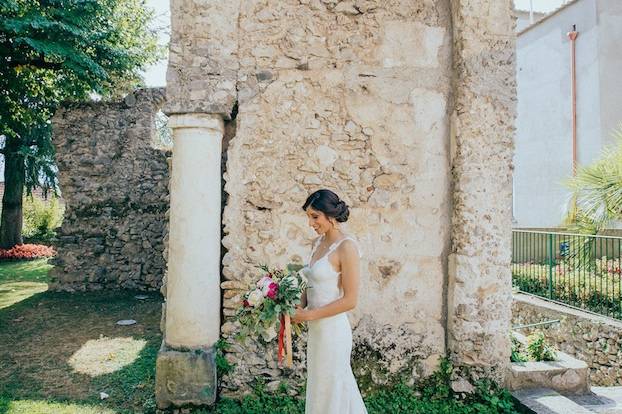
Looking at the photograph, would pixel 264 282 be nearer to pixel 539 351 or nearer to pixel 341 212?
pixel 341 212

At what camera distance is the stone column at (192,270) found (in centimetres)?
397

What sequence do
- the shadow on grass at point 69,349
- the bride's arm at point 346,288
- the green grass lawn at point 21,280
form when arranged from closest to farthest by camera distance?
the bride's arm at point 346,288, the shadow on grass at point 69,349, the green grass lawn at point 21,280

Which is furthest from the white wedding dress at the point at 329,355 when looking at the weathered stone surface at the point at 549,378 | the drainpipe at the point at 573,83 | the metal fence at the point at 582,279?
the drainpipe at the point at 573,83

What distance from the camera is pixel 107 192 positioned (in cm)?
1054

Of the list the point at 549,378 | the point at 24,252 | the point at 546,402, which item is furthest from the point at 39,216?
the point at 546,402

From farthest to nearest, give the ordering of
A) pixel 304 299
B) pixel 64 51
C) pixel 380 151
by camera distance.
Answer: pixel 64 51
pixel 380 151
pixel 304 299

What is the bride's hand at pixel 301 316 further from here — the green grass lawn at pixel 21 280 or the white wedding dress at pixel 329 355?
the green grass lawn at pixel 21 280

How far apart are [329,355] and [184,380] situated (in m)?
1.58

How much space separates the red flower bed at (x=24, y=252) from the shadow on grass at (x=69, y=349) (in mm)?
7251

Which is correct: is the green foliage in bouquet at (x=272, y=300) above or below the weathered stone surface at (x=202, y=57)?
below

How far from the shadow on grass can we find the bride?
1929 mm

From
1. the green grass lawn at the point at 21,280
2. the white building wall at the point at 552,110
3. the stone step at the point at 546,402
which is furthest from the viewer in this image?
the white building wall at the point at 552,110

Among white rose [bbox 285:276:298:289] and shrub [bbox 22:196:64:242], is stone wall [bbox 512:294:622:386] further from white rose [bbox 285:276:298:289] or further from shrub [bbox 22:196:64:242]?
shrub [bbox 22:196:64:242]

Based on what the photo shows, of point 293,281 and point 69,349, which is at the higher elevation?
point 293,281
